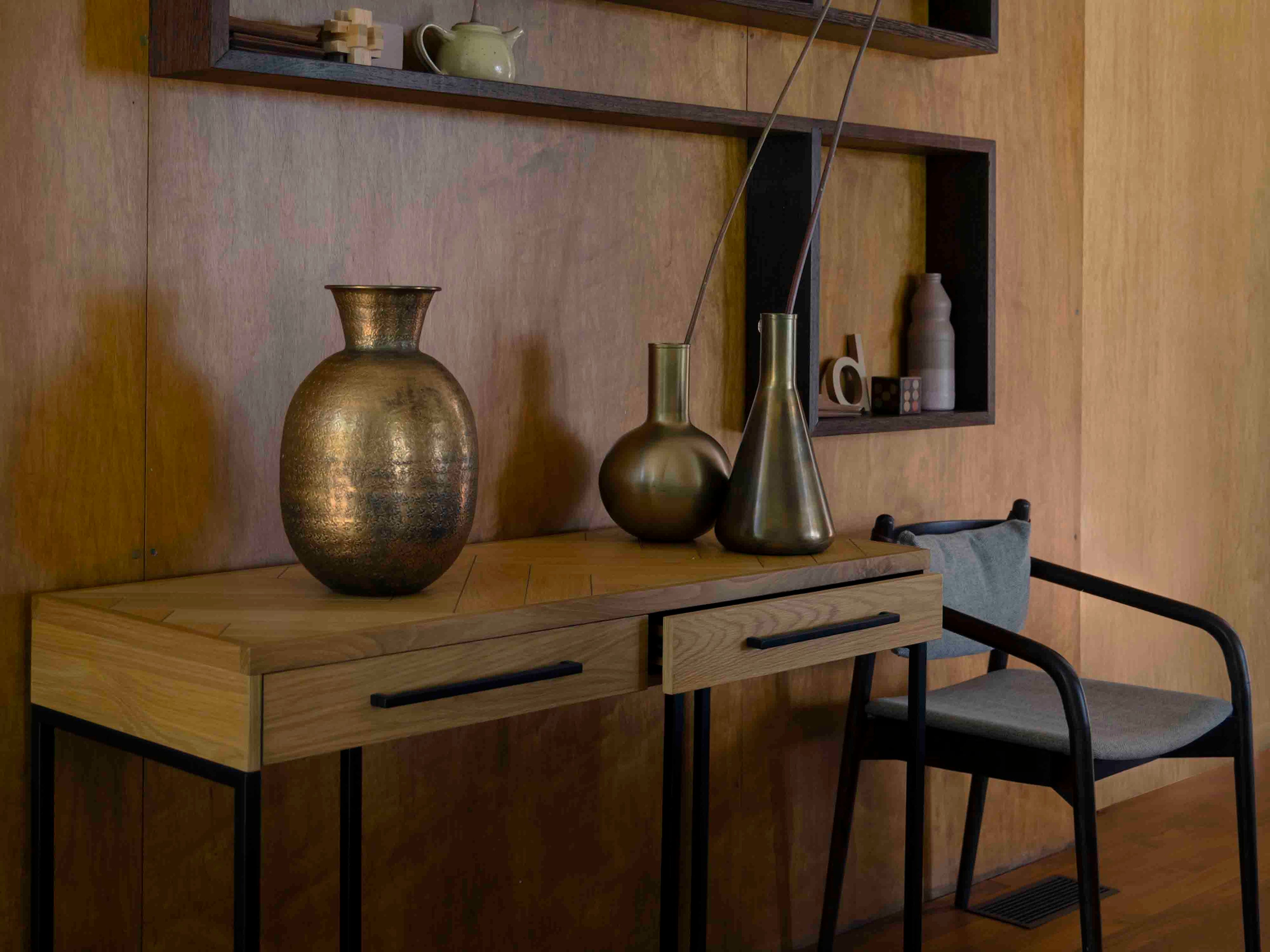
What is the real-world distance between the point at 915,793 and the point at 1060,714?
0.35m

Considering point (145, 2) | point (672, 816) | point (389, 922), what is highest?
point (145, 2)

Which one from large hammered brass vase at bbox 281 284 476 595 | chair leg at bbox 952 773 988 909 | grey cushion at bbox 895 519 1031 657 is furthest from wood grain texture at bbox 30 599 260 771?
chair leg at bbox 952 773 988 909

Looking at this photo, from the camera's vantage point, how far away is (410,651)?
1.49m

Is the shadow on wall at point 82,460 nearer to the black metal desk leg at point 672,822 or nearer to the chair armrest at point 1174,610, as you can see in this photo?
the black metal desk leg at point 672,822

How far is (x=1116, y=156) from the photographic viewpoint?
130 inches

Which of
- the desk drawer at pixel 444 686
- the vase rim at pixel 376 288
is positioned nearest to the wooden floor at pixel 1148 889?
the desk drawer at pixel 444 686

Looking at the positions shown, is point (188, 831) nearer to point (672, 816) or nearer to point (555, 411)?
point (672, 816)

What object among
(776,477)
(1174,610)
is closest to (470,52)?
(776,477)

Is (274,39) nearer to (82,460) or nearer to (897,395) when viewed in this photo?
(82,460)

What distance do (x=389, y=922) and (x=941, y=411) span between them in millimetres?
1366

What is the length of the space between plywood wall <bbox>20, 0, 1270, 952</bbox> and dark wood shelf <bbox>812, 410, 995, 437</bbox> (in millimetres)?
114

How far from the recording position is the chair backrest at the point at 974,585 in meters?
2.48

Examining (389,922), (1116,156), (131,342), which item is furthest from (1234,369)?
(131,342)

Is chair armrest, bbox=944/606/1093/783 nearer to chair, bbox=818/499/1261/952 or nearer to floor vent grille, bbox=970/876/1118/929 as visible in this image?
chair, bbox=818/499/1261/952
